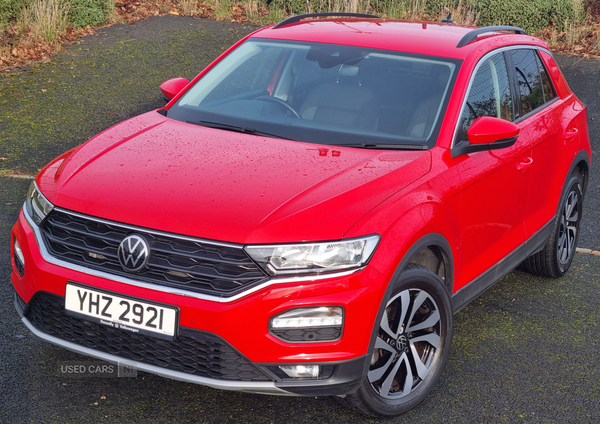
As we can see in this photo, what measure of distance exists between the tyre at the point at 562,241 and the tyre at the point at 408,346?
201cm

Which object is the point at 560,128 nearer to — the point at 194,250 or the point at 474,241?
the point at 474,241

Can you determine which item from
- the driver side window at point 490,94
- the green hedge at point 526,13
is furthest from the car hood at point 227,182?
the green hedge at point 526,13

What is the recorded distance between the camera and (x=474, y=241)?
12.7ft

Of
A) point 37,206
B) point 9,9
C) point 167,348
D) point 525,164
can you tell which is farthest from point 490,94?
point 9,9

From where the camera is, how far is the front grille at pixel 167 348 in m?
2.85

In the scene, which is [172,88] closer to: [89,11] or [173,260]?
[173,260]

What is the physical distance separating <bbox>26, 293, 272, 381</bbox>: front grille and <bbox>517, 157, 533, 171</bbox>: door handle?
226 cm

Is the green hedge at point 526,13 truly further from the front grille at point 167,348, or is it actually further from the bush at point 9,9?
the front grille at point 167,348

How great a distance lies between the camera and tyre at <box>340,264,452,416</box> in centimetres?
321

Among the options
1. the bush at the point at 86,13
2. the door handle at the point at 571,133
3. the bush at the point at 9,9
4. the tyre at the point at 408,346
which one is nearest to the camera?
the tyre at the point at 408,346

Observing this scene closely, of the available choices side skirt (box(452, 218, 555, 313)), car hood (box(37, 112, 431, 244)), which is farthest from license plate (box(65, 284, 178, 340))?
side skirt (box(452, 218, 555, 313))

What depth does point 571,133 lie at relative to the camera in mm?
5109

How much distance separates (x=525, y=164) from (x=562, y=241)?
140 cm

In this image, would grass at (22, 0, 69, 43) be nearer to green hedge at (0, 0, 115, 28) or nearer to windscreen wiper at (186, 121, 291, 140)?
green hedge at (0, 0, 115, 28)
